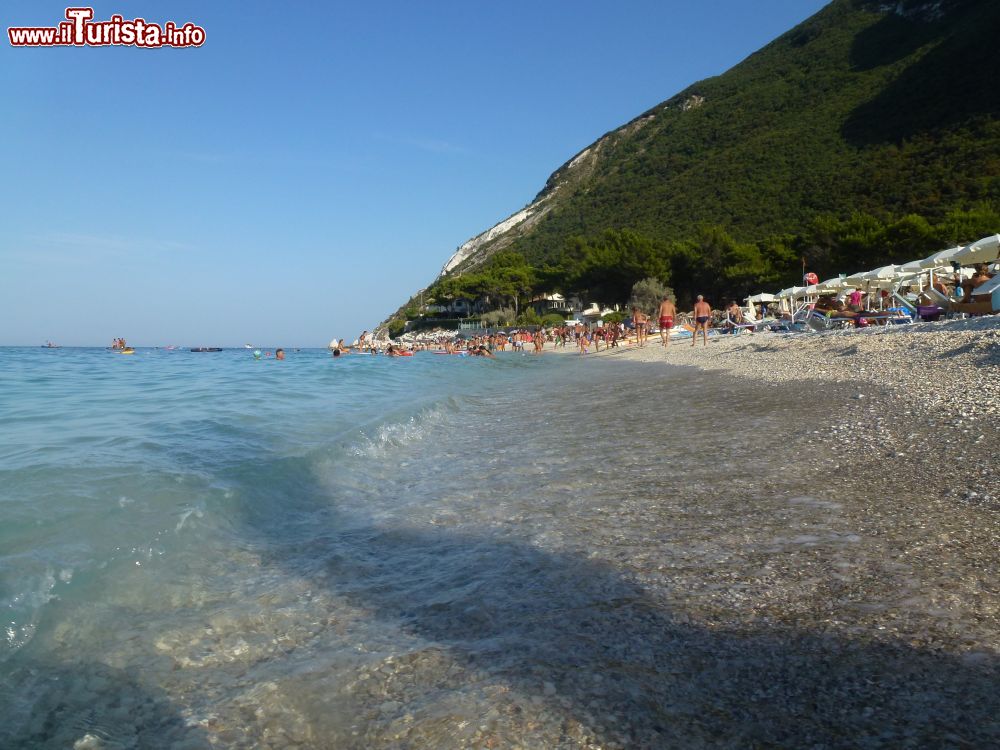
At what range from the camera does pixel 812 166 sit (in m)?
64.6

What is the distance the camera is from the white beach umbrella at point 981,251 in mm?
17406

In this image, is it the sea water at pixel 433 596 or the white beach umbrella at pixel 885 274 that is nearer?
the sea water at pixel 433 596

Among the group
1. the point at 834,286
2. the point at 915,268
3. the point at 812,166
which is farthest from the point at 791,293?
the point at 812,166

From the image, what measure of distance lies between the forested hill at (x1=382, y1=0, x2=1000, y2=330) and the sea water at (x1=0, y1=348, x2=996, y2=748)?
39961 millimetres

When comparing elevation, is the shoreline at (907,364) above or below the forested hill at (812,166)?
below

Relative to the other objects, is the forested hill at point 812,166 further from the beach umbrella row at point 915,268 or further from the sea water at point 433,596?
the sea water at point 433,596

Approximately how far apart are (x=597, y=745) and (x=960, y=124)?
220ft

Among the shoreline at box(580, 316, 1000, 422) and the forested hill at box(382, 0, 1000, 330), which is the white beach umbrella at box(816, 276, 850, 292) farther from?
the forested hill at box(382, 0, 1000, 330)

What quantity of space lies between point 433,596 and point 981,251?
2125 cm

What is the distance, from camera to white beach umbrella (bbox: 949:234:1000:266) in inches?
685

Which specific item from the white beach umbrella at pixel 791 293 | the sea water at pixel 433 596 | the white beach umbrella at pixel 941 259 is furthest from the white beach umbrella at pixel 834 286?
the sea water at pixel 433 596

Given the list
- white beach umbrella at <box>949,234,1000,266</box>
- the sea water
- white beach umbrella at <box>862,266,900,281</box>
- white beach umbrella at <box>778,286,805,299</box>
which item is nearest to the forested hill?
white beach umbrella at <box>778,286,805,299</box>

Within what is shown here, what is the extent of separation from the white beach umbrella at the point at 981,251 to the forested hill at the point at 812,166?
65.2 feet

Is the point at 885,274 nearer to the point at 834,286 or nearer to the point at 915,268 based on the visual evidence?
the point at 915,268
